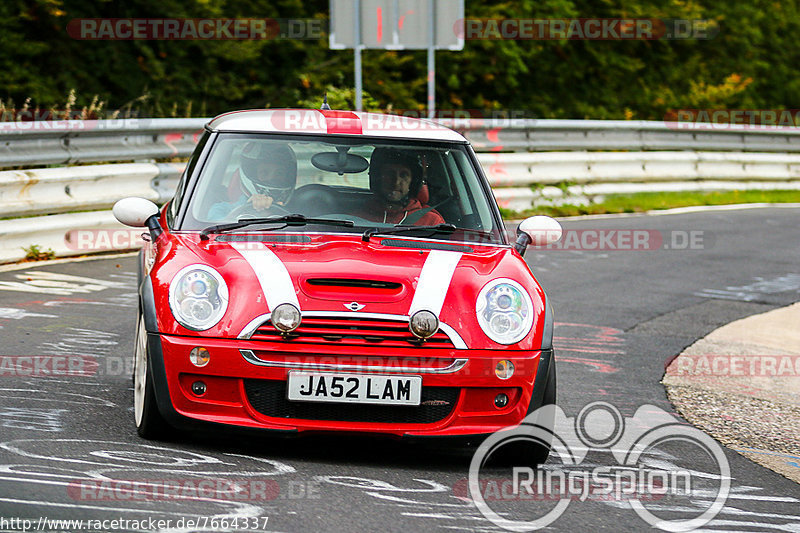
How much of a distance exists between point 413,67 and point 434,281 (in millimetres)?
24320

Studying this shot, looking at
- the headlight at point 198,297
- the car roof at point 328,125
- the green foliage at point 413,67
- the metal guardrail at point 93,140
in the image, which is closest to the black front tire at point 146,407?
the headlight at point 198,297

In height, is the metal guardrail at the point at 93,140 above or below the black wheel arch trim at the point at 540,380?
above

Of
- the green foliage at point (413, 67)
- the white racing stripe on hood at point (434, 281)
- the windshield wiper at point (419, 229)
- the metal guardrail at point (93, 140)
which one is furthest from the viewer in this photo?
the green foliage at point (413, 67)

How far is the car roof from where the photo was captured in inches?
248

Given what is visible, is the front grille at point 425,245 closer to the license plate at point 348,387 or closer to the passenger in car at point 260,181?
the passenger in car at point 260,181

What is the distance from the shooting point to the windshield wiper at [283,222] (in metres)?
5.74

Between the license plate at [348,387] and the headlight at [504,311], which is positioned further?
the headlight at [504,311]

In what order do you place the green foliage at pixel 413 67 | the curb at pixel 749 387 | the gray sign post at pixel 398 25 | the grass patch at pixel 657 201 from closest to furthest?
the curb at pixel 749 387 < the grass patch at pixel 657 201 < the gray sign post at pixel 398 25 < the green foliage at pixel 413 67

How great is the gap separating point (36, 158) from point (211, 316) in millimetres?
6299

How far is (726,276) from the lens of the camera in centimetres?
1233

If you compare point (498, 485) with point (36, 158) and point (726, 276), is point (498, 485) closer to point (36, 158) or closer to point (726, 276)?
point (36, 158)

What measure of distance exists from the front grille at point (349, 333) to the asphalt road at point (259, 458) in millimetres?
418

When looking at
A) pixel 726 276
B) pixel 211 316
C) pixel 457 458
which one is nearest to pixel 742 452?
pixel 457 458

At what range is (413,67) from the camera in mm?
29203
